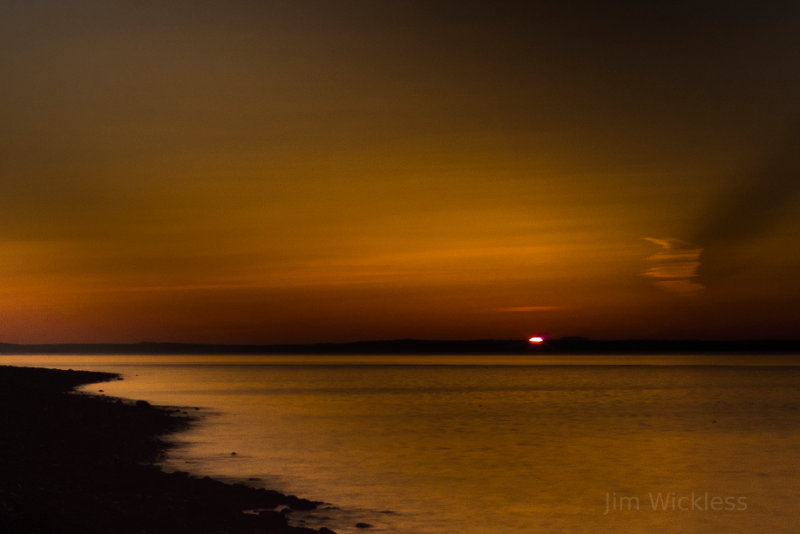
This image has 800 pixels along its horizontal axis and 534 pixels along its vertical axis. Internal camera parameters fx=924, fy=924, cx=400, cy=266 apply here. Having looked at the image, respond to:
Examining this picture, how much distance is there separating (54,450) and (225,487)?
573 cm

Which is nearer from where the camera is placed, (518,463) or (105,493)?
(105,493)

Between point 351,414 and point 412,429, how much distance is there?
10.8 meters

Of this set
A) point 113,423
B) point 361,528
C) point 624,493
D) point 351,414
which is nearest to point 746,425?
point 351,414

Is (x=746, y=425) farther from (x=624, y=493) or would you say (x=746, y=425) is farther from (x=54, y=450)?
(x=54, y=450)

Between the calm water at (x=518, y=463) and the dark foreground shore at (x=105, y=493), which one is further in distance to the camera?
the calm water at (x=518, y=463)

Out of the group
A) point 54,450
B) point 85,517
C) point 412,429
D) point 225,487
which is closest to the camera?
point 85,517

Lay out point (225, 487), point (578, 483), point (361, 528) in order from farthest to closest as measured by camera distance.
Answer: point (578, 483) → point (225, 487) → point (361, 528)

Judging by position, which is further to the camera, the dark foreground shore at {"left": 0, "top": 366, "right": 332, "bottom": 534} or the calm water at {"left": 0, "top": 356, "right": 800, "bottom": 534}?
the calm water at {"left": 0, "top": 356, "right": 800, "bottom": 534}

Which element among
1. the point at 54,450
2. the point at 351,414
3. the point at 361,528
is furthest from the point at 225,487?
the point at 351,414

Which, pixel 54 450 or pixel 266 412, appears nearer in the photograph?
pixel 54 450

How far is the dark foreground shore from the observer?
47.7 ft

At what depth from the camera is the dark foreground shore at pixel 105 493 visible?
47.7 ft

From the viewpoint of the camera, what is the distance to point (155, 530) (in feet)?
48.7

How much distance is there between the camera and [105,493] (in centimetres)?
1792
